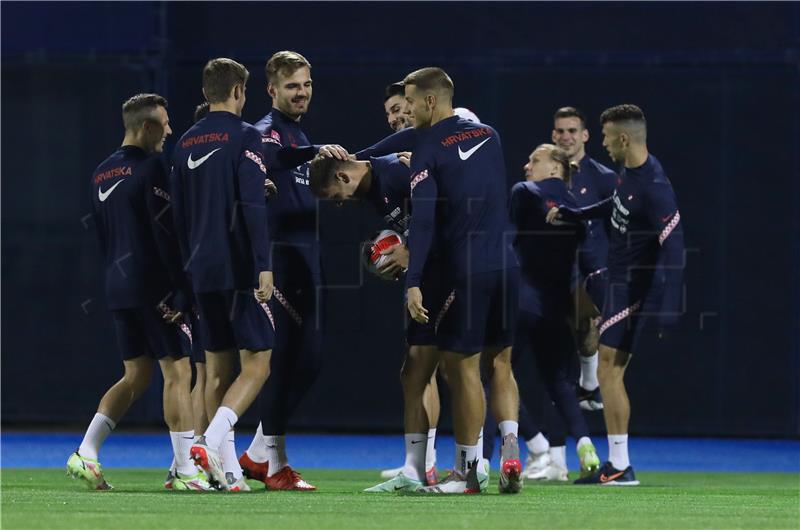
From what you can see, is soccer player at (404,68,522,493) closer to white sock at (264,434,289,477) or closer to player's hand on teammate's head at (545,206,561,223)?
white sock at (264,434,289,477)

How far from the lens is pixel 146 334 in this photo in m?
8.21

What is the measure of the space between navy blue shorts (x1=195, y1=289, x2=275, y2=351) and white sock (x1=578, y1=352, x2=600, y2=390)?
167 inches

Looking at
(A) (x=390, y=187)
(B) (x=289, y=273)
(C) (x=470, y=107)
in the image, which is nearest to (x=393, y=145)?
(A) (x=390, y=187)

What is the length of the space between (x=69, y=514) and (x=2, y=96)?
9.30m

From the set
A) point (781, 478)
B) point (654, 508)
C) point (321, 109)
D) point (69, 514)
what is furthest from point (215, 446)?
point (321, 109)

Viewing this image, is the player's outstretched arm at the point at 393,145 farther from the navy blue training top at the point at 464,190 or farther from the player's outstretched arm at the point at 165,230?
the player's outstretched arm at the point at 165,230

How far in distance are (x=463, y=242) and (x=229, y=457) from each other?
Answer: 1.74m

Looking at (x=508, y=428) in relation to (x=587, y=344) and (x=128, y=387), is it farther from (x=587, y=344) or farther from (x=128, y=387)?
(x=587, y=344)

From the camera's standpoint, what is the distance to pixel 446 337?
7.64 metres

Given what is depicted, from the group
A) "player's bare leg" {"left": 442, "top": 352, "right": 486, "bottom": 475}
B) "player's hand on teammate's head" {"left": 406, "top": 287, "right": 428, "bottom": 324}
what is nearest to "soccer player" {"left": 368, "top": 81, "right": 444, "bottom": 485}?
"player's bare leg" {"left": 442, "top": 352, "right": 486, "bottom": 475}

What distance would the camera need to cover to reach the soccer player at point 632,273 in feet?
31.9

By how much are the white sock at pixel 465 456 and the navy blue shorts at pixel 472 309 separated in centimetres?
54

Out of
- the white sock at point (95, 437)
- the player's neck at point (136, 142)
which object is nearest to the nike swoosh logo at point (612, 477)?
the white sock at point (95, 437)

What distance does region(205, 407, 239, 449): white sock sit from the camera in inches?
290
